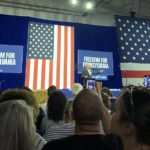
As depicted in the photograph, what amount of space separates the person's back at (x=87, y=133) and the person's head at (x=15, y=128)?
105mm

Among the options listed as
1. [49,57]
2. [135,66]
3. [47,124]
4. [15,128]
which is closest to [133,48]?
[135,66]

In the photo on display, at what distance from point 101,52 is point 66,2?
378 cm

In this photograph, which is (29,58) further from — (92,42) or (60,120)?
(60,120)

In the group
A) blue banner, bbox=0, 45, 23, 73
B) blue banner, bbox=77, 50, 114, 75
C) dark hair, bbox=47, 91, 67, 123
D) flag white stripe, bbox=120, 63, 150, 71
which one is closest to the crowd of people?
dark hair, bbox=47, 91, 67, 123

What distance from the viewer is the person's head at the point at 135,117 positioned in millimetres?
609

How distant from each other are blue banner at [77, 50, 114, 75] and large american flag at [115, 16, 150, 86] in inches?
25.7

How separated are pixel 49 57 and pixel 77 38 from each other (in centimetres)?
197

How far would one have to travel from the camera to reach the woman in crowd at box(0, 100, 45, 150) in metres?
0.68

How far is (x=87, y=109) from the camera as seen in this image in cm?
82

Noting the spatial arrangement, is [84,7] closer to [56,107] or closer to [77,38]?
[77,38]

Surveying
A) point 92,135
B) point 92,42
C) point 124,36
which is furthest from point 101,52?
point 92,135

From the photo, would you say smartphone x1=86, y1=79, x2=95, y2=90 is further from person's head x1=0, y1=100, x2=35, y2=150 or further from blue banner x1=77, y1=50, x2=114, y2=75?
blue banner x1=77, y1=50, x2=114, y2=75

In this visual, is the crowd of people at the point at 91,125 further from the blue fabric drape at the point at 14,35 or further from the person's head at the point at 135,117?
the blue fabric drape at the point at 14,35

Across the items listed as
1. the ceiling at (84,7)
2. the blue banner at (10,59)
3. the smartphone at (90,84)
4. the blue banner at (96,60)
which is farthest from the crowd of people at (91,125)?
the ceiling at (84,7)
